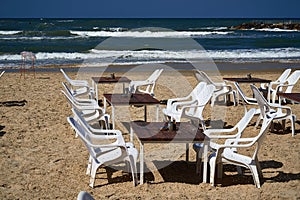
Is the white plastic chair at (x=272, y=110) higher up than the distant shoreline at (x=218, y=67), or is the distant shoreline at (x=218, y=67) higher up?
the white plastic chair at (x=272, y=110)

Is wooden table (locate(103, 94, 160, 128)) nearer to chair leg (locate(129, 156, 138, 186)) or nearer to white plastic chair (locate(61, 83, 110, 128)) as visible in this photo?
white plastic chair (locate(61, 83, 110, 128))

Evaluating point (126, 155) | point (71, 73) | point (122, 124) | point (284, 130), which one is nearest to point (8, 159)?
point (126, 155)

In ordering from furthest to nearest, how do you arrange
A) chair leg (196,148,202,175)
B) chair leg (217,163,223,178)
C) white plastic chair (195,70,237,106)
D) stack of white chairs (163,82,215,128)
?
white plastic chair (195,70,237,106)
stack of white chairs (163,82,215,128)
chair leg (196,148,202,175)
chair leg (217,163,223,178)

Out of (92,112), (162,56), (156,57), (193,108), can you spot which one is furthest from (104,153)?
(162,56)

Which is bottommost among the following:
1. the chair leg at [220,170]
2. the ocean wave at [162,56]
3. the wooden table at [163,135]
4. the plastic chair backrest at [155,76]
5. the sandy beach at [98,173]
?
the ocean wave at [162,56]

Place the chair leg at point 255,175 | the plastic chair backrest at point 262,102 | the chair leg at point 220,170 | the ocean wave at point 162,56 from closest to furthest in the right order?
the chair leg at point 255,175 < the chair leg at point 220,170 < the plastic chair backrest at point 262,102 < the ocean wave at point 162,56

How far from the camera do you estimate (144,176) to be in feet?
16.4

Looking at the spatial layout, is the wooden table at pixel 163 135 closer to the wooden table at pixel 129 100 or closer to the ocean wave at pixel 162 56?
the wooden table at pixel 129 100

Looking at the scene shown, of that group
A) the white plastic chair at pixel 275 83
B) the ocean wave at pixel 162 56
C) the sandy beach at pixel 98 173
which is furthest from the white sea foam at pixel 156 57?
the sandy beach at pixel 98 173

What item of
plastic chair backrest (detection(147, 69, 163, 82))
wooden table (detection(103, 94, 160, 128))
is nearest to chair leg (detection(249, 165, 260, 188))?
wooden table (detection(103, 94, 160, 128))

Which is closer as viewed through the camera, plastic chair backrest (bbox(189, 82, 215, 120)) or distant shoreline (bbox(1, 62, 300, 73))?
plastic chair backrest (bbox(189, 82, 215, 120))

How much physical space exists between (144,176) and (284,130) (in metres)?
2.94

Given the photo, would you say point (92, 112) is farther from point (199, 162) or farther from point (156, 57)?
point (156, 57)

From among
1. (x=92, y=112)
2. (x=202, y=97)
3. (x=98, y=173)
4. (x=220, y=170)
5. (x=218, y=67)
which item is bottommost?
(x=218, y=67)
